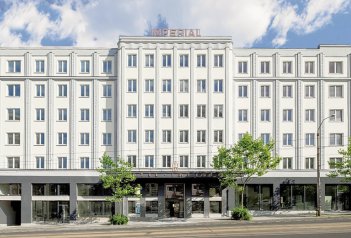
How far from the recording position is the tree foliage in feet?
178

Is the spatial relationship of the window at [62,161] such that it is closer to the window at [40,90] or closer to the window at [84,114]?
the window at [84,114]

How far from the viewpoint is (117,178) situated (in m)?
54.5

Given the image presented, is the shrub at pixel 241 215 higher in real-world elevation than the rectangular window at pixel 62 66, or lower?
lower

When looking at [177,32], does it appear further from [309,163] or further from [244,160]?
[309,163]

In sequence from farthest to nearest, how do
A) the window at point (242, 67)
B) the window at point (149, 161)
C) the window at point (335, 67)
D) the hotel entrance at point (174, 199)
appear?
the window at point (335, 67), the window at point (242, 67), the window at point (149, 161), the hotel entrance at point (174, 199)

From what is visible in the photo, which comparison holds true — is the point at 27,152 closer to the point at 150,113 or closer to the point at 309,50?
the point at 150,113

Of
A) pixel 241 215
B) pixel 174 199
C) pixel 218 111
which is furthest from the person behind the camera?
pixel 218 111

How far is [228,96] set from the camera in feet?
201

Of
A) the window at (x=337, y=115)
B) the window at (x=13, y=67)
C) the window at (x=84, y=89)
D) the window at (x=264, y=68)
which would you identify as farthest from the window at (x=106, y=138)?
the window at (x=337, y=115)

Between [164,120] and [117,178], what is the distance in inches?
433

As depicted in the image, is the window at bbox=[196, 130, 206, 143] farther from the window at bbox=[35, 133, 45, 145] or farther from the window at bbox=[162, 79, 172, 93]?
the window at bbox=[35, 133, 45, 145]

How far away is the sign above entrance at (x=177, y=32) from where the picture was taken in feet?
205

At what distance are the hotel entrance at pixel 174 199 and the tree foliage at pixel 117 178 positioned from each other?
18.2ft

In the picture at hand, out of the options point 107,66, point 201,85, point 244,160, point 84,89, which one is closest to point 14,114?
point 84,89
